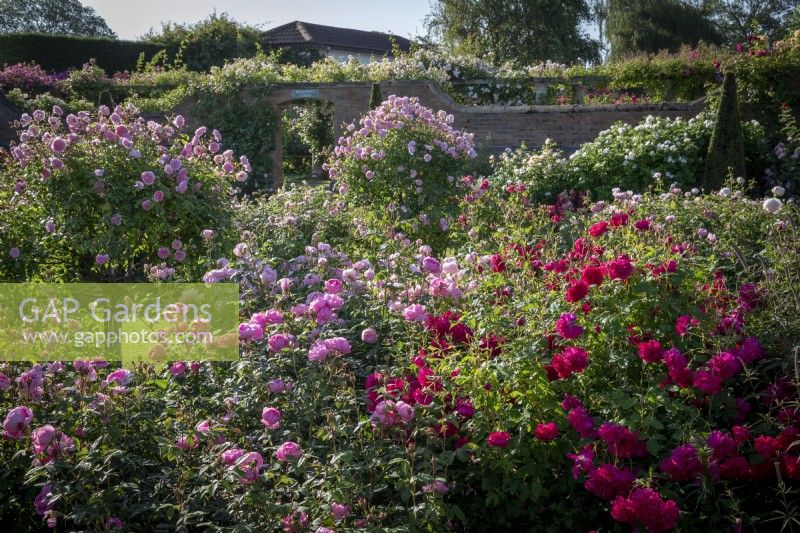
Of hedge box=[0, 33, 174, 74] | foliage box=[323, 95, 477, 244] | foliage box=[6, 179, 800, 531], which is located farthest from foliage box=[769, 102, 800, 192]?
hedge box=[0, 33, 174, 74]

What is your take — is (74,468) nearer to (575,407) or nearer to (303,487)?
(303,487)

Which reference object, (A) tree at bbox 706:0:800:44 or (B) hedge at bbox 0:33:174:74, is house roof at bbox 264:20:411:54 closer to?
(B) hedge at bbox 0:33:174:74

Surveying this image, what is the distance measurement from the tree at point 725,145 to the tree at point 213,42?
624 inches

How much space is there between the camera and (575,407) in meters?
2.44

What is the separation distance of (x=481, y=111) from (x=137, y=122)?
912 cm

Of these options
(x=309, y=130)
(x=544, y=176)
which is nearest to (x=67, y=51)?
(x=309, y=130)

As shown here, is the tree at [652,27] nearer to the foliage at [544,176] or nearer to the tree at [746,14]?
the tree at [746,14]

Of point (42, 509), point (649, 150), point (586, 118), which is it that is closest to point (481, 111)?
point (586, 118)

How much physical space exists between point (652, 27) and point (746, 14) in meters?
5.17

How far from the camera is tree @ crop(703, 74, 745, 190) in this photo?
29.7ft

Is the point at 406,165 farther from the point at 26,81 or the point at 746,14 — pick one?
the point at 746,14

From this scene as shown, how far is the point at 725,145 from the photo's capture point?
9.17 m

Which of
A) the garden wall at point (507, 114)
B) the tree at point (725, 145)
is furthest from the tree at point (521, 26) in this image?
the tree at point (725, 145)

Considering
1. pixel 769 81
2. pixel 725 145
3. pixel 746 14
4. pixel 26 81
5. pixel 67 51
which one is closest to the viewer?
pixel 725 145
